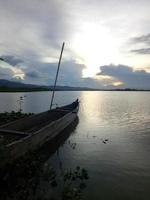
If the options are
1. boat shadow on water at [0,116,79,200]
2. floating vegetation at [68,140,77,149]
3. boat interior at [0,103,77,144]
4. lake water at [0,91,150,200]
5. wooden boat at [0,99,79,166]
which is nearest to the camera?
boat shadow on water at [0,116,79,200]

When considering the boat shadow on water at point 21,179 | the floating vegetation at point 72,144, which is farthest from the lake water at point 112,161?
the boat shadow on water at point 21,179

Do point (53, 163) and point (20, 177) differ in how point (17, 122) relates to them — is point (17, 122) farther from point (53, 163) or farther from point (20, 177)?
point (20, 177)

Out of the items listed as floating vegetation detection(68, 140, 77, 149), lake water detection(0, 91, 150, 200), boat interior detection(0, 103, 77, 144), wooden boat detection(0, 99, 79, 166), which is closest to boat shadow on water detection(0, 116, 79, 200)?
wooden boat detection(0, 99, 79, 166)

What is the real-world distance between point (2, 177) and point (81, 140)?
426 inches

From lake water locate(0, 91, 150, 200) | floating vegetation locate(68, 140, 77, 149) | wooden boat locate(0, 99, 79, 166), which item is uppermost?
wooden boat locate(0, 99, 79, 166)

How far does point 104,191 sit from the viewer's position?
10.3 metres

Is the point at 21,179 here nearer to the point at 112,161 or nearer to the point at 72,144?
the point at 112,161

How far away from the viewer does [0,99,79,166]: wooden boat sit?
1074cm

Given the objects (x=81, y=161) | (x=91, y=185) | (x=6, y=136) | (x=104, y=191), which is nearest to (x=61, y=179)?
(x=91, y=185)

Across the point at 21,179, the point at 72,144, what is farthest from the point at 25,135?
the point at 72,144

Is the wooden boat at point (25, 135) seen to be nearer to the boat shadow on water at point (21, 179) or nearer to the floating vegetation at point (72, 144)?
the boat shadow on water at point (21, 179)

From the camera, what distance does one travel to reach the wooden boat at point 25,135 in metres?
10.7

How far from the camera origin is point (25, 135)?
550 inches

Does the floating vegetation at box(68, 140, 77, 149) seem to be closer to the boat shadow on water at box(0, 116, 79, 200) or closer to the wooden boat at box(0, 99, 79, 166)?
the wooden boat at box(0, 99, 79, 166)
